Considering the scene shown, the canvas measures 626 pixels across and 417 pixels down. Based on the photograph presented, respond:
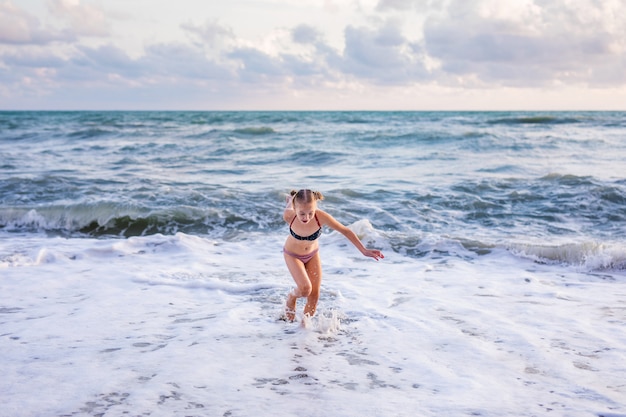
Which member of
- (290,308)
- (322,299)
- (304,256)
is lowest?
(322,299)

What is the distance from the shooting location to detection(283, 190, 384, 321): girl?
183 inches

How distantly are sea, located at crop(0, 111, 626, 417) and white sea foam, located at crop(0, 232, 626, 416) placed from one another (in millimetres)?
20

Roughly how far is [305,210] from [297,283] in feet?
2.22

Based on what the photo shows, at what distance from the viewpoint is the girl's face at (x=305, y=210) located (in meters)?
4.43

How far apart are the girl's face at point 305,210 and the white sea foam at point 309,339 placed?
0.86 m

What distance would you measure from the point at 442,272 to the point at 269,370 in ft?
11.8

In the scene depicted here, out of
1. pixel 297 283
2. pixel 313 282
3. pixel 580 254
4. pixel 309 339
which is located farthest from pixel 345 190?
pixel 309 339

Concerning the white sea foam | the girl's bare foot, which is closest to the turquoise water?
the white sea foam

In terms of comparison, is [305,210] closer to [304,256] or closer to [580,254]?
[304,256]

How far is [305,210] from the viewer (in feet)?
14.6

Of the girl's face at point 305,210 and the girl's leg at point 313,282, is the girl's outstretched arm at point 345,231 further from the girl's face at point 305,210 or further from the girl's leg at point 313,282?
the girl's leg at point 313,282

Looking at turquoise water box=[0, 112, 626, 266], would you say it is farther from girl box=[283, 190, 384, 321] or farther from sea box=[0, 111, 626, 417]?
girl box=[283, 190, 384, 321]

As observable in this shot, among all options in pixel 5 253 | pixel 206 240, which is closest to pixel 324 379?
pixel 206 240

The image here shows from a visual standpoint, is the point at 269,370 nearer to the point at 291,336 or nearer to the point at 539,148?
the point at 291,336
